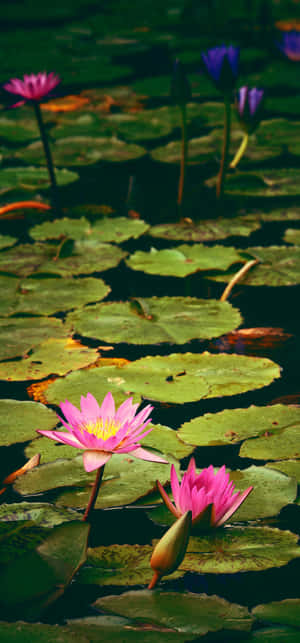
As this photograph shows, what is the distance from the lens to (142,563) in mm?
1285

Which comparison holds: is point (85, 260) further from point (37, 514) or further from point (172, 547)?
point (172, 547)

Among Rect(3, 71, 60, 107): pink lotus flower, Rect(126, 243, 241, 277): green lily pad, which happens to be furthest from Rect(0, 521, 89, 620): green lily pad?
Rect(3, 71, 60, 107): pink lotus flower

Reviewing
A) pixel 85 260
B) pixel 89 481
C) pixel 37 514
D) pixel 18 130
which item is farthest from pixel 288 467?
pixel 18 130

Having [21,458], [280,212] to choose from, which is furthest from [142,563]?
[280,212]

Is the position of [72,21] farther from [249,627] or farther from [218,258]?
[249,627]

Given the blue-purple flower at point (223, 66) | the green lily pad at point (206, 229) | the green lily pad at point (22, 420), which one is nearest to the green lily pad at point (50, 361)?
the green lily pad at point (22, 420)

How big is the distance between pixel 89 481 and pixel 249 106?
1943 mm

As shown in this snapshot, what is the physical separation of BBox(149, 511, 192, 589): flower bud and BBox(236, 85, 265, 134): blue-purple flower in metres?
2.16

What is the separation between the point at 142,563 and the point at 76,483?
264 mm

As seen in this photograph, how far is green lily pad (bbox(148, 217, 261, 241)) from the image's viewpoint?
2.83 metres

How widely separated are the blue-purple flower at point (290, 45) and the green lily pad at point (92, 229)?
8.49 ft

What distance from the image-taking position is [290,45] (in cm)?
501

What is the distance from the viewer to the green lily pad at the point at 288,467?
5.05 feet

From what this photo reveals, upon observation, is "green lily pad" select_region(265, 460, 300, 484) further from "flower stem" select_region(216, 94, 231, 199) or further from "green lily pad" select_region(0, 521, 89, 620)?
"flower stem" select_region(216, 94, 231, 199)
